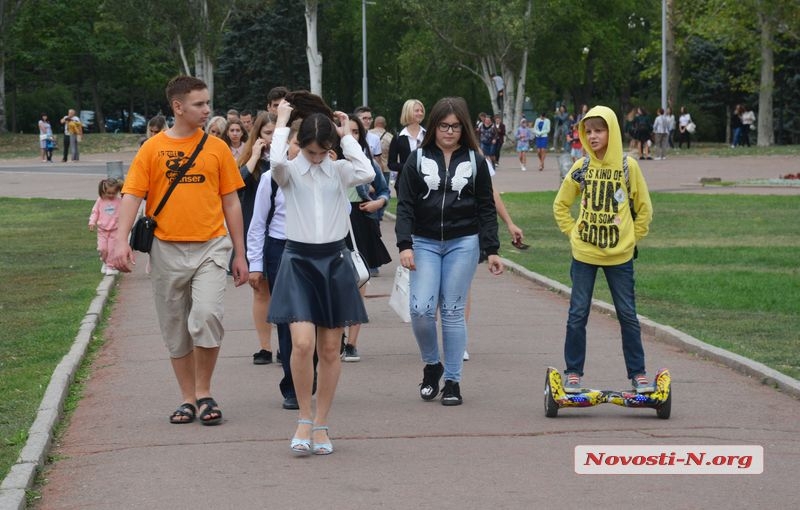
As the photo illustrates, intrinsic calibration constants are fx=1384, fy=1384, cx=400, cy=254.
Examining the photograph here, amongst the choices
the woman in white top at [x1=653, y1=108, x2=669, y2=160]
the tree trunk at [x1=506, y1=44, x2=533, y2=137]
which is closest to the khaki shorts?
the woman in white top at [x1=653, y1=108, x2=669, y2=160]

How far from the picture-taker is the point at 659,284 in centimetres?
1492

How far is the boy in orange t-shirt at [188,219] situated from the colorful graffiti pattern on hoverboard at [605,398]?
1880 mm

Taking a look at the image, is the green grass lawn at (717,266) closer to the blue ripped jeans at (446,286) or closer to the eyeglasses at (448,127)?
the blue ripped jeans at (446,286)

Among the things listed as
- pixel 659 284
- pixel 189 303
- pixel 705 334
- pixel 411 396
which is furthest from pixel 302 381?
pixel 659 284

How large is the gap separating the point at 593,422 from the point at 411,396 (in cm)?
138

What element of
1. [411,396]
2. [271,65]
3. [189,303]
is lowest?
[411,396]

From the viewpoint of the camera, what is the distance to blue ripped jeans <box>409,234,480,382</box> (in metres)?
8.29

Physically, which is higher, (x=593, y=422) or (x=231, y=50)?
(x=231, y=50)

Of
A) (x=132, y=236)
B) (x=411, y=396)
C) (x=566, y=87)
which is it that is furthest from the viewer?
(x=566, y=87)

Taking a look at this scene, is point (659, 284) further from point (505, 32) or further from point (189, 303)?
point (505, 32)

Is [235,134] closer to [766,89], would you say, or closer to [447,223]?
[447,223]

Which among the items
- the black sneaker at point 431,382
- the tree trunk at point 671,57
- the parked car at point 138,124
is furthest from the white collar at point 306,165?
the parked car at point 138,124

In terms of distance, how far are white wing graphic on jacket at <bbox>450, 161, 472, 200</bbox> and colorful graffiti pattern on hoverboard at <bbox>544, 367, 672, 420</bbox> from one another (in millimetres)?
1220

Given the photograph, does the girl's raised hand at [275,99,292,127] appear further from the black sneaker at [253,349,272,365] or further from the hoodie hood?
the black sneaker at [253,349,272,365]
